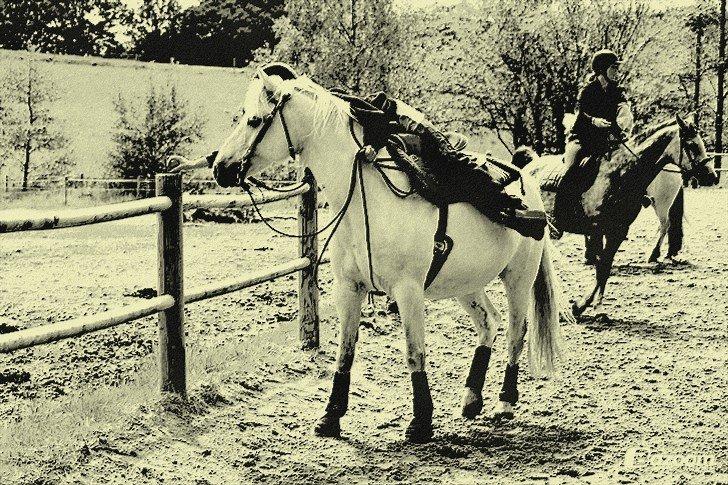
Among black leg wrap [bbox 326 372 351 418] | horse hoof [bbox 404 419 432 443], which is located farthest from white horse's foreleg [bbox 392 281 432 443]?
black leg wrap [bbox 326 372 351 418]

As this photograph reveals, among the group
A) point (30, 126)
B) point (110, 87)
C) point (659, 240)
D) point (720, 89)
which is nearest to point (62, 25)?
point (110, 87)

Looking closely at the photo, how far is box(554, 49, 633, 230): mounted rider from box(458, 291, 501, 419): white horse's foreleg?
4.34m

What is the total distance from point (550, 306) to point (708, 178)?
5.84 metres

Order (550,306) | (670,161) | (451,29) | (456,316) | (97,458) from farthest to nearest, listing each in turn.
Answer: (451,29) < (670,161) < (456,316) < (550,306) < (97,458)

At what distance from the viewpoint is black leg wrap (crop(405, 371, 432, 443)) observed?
5.79 meters

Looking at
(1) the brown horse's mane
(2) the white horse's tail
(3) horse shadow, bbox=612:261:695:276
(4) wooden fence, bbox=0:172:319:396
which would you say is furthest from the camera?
(3) horse shadow, bbox=612:261:695:276

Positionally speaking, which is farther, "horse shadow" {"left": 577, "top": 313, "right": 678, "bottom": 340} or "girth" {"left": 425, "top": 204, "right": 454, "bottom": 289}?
"horse shadow" {"left": 577, "top": 313, "right": 678, "bottom": 340}

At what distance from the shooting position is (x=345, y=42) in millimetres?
39875

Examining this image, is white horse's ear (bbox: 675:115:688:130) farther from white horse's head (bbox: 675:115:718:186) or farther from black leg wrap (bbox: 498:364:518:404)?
black leg wrap (bbox: 498:364:518:404)

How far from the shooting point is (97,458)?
523 centimetres

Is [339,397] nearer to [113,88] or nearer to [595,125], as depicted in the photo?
[595,125]

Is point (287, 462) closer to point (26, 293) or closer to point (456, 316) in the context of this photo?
point (456, 316)

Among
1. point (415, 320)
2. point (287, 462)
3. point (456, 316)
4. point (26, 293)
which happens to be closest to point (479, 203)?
point (415, 320)

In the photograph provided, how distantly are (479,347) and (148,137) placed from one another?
31923 millimetres
